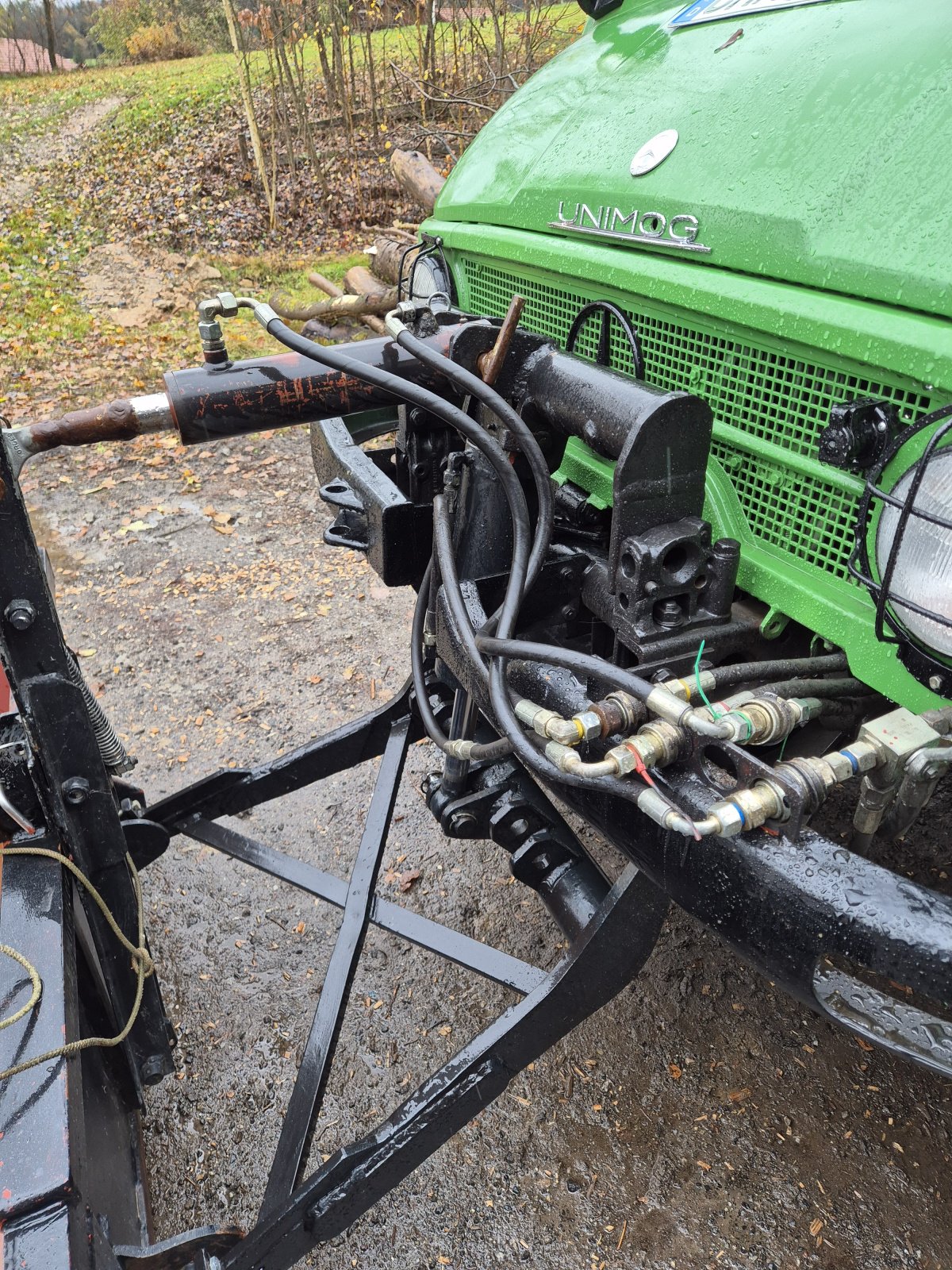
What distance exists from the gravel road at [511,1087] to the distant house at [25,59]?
2263 centimetres

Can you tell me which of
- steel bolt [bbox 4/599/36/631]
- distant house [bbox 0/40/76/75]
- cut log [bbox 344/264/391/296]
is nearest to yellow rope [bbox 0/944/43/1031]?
steel bolt [bbox 4/599/36/631]

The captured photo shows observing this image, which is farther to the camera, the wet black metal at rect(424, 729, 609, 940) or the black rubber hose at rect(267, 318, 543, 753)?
the wet black metal at rect(424, 729, 609, 940)

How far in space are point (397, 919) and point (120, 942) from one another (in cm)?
71

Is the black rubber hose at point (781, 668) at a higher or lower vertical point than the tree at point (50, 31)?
lower

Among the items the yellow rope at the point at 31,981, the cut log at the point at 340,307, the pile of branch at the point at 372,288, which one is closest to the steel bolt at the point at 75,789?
the yellow rope at the point at 31,981

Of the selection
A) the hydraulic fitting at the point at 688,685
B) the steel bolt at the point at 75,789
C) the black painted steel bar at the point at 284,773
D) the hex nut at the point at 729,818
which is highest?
the hydraulic fitting at the point at 688,685

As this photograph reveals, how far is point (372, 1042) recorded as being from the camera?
100 inches

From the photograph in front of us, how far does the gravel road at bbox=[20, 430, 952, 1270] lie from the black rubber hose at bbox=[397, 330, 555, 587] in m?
1.35

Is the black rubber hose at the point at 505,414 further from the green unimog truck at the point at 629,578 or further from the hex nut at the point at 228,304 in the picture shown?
the hex nut at the point at 228,304

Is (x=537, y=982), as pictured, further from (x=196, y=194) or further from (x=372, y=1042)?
(x=196, y=194)

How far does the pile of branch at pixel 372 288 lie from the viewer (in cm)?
725

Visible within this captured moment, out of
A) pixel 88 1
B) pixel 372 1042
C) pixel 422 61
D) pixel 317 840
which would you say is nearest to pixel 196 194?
pixel 422 61

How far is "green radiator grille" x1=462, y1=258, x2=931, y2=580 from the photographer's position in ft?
4.83

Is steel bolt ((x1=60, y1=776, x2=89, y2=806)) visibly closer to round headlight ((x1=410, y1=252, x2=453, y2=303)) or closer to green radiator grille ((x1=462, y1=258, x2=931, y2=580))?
green radiator grille ((x1=462, y1=258, x2=931, y2=580))
